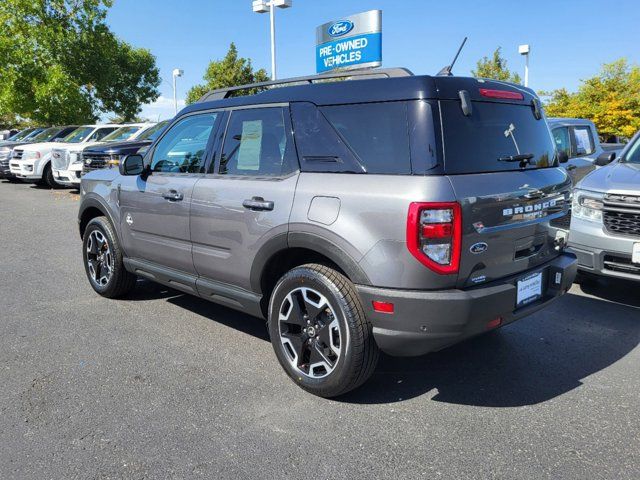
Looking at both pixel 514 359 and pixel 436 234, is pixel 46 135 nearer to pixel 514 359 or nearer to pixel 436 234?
pixel 514 359

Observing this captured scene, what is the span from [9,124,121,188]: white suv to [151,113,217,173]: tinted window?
11946mm

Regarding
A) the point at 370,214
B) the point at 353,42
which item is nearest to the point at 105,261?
the point at 370,214

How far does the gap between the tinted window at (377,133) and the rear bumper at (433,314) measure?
2.26 feet

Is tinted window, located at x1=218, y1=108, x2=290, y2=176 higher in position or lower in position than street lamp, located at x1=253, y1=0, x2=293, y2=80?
lower

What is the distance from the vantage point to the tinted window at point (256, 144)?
355 cm

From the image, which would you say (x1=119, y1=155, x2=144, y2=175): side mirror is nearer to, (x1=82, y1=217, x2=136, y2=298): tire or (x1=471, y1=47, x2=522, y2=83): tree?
(x1=82, y1=217, x2=136, y2=298): tire

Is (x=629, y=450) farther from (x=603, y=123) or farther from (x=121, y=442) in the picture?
(x=603, y=123)

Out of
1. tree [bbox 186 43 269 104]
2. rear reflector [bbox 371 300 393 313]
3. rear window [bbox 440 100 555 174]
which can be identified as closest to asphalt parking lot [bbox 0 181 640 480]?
rear reflector [bbox 371 300 393 313]

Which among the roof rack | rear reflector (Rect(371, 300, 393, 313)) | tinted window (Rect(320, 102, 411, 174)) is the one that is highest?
the roof rack

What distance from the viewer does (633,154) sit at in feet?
19.4

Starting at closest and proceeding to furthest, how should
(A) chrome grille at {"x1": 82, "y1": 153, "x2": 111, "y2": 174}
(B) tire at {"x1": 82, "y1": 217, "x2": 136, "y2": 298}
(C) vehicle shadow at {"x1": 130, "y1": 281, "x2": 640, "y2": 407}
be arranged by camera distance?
(C) vehicle shadow at {"x1": 130, "y1": 281, "x2": 640, "y2": 407} < (B) tire at {"x1": 82, "y1": 217, "x2": 136, "y2": 298} < (A) chrome grille at {"x1": 82, "y1": 153, "x2": 111, "y2": 174}

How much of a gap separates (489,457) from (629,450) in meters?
0.74

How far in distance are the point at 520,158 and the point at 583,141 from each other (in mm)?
6419

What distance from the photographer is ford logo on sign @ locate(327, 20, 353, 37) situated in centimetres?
1530
